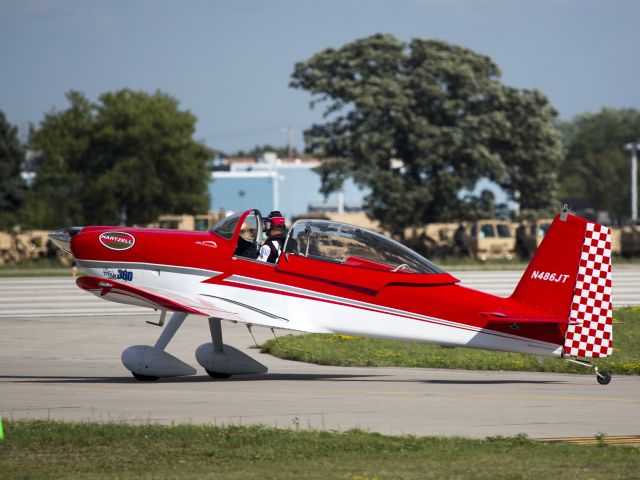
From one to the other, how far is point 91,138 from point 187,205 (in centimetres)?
752

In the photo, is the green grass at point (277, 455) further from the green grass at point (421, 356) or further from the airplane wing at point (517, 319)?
the green grass at point (421, 356)

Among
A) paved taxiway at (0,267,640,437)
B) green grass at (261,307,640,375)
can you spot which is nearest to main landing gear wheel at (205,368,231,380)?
paved taxiway at (0,267,640,437)

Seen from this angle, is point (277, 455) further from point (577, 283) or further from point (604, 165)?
point (604, 165)

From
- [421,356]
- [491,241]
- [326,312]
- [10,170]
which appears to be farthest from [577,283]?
[10,170]

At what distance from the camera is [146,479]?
8.18 meters

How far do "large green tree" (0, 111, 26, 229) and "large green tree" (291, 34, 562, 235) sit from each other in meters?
26.7

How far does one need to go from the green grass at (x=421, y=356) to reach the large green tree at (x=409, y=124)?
36.8 m

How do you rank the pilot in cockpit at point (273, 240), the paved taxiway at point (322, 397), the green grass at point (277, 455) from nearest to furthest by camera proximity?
the green grass at point (277, 455) → the paved taxiway at point (322, 397) → the pilot in cockpit at point (273, 240)

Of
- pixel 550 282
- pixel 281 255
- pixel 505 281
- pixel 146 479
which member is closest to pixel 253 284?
pixel 281 255

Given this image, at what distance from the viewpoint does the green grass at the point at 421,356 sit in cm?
1581

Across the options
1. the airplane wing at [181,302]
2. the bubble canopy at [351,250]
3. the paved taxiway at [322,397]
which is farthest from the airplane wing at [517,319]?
the airplane wing at [181,302]

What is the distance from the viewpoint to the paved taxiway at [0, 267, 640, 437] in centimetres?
1082

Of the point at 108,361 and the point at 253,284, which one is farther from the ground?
the point at 253,284

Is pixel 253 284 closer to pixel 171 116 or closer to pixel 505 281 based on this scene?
pixel 505 281
